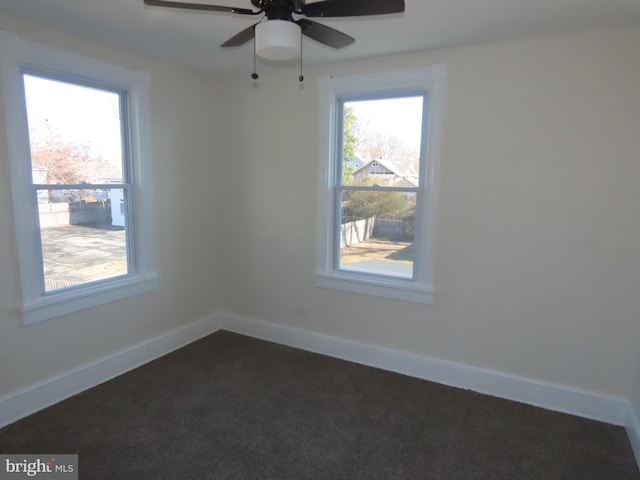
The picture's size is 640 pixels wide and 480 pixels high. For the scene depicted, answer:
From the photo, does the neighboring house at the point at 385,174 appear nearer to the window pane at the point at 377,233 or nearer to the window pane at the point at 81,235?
the window pane at the point at 377,233

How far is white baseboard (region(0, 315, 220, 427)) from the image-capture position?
252 centimetres

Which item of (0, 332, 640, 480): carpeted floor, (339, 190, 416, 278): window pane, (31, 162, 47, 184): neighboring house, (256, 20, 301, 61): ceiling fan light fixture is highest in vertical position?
(256, 20, 301, 61): ceiling fan light fixture

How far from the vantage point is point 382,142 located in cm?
323

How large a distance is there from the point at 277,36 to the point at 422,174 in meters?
1.77

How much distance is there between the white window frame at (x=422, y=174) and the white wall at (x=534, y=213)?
8 centimetres

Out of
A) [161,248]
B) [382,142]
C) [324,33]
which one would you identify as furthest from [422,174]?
[161,248]

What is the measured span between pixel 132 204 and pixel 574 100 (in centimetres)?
336

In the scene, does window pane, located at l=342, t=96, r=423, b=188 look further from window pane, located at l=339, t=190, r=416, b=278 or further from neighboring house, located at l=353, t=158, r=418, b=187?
window pane, located at l=339, t=190, r=416, b=278

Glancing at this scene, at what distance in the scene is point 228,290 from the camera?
4.11 meters

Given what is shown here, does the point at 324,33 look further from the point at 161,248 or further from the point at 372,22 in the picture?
the point at 161,248

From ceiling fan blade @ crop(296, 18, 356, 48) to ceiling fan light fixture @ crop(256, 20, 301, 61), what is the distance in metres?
0.11

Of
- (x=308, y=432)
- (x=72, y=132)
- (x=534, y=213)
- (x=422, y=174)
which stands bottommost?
(x=308, y=432)

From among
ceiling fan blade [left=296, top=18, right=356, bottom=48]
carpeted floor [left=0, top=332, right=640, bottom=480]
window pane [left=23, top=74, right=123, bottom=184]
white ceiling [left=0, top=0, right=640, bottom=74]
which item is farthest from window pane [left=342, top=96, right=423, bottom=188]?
window pane [left=23, top=74, right=123, bottom=184]

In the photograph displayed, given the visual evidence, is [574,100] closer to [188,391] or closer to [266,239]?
[266,239]
